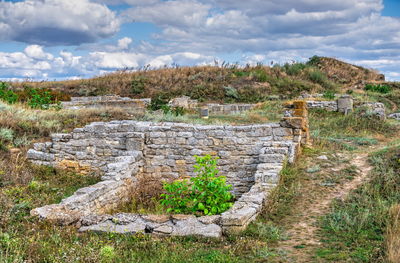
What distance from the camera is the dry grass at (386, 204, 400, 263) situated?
4371 millimetres

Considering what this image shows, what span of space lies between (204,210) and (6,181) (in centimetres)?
452

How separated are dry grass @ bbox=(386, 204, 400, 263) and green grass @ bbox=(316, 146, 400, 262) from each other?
117mm

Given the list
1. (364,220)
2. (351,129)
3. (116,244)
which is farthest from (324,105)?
(116,244)

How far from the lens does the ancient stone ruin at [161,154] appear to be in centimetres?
767

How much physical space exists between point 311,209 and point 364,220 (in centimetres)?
118

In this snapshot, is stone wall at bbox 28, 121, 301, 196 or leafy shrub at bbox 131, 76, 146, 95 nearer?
stone wall at bbox 28, 121, 301, 196

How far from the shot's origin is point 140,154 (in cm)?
1012

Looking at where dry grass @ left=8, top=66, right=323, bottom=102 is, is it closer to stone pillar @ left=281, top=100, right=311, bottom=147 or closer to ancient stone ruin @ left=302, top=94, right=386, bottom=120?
ancient stone ruin @ left=302, top=94, right=386, bottom=120

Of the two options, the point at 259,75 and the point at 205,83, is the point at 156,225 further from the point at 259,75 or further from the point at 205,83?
the point at 259,75

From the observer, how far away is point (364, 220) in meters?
6.04

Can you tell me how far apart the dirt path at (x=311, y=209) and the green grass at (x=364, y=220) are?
0.54 ft

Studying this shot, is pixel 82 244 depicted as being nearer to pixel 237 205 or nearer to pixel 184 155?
pixel 237 205

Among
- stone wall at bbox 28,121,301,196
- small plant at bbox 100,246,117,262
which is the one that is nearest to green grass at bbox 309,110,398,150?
stone wall at bbox 28,121,301,196

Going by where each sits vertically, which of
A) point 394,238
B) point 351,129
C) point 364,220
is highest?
point 351,129
